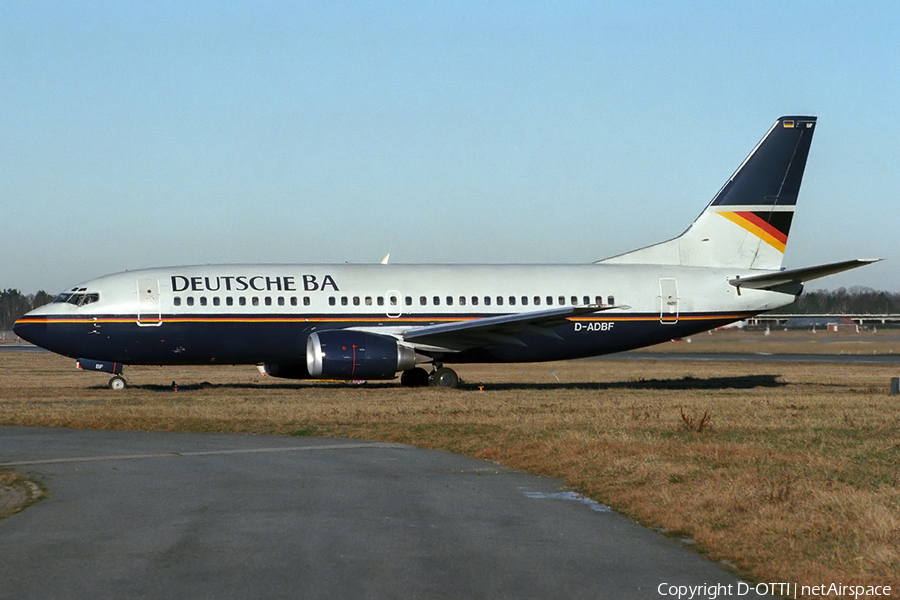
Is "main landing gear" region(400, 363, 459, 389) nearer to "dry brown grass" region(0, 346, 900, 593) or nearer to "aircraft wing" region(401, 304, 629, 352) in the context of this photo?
"dry brown grass" region(0, 346, 900, 593)

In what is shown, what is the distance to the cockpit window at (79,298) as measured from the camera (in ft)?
107

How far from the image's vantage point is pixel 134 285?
32.8 meters

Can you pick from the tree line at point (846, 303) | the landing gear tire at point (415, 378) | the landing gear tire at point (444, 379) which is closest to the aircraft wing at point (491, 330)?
the landing gear tire at point (444, 379)

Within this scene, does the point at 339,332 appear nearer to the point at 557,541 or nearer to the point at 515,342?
the point at 515,342

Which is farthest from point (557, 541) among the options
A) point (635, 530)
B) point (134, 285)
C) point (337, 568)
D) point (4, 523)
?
point (134, 285)

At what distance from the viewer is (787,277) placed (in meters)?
33.7

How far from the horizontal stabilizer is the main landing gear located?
31.5 ft

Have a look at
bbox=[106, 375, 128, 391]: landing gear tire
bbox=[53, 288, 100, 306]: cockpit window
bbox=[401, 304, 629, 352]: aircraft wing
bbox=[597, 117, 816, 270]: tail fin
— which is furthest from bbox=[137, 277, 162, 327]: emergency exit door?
bbox=[597, 117, 816, 270]: tail fin

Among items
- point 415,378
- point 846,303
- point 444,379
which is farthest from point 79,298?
point 846,303

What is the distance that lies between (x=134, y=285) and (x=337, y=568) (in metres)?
25.4
